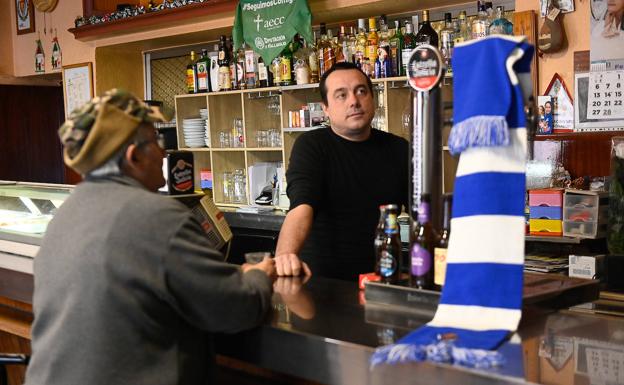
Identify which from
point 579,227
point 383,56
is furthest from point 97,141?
point 383,56

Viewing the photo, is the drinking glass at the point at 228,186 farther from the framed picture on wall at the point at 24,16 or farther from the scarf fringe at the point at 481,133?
the scarf fringe at the point at 481,133

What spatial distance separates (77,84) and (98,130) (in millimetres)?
5255

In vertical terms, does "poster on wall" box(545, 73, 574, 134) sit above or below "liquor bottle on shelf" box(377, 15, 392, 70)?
below

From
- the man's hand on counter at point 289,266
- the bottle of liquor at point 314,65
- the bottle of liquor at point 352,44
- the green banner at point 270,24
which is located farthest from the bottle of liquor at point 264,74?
the man's hand on counter at point 289,266

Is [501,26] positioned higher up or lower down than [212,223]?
higher up

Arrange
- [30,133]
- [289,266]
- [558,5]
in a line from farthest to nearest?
[30,133] < [558,5] < [289,266]

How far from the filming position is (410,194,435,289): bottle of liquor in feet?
6.74

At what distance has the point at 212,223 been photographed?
9.43 ft

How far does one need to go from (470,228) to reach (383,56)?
299 centimetres

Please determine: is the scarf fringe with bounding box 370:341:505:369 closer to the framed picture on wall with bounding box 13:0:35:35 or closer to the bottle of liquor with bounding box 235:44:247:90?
the bottle of liquor with bounding box 235:44:247:90

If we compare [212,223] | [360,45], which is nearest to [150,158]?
[212,223]

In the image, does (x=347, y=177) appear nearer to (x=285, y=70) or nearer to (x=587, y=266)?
(x=587, y=266)

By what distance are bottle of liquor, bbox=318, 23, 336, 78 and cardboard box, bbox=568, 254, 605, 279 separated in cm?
204

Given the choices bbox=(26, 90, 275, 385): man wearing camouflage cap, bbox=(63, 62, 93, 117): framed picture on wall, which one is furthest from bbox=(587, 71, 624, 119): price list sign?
bbox=(63, 62, 93, 117): framed picture on wall
